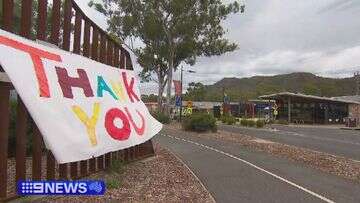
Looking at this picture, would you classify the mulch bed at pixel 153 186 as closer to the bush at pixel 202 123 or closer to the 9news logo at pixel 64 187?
the 9news logo at pixel 64 187

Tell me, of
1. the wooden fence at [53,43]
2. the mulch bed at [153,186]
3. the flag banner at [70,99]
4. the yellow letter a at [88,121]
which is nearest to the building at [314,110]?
the mulch bed at [153,186]

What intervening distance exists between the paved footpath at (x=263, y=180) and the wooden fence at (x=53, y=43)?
93.2 inches

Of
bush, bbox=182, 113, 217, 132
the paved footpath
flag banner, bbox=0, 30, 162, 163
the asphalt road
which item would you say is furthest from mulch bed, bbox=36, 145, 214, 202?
bush, bbox=182, 113, 217, 132

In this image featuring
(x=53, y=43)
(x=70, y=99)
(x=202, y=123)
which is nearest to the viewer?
(x=70, y=99)

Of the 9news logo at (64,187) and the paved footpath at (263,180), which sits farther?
the paved footpath at (263,180)

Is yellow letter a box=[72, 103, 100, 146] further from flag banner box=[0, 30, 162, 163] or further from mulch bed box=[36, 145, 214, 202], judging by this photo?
mulch bed box=[36, 145, 214, 202]

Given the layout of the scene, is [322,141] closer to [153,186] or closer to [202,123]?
[202,123]

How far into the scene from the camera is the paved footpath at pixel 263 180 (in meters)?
12.3

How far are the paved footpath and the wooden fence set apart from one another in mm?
2368

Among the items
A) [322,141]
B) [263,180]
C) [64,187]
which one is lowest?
[263,180]

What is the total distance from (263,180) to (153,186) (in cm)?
345

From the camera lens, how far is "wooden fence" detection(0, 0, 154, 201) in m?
8.76

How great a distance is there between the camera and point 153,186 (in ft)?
40.1

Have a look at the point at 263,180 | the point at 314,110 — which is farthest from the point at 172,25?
the point at 314,110
